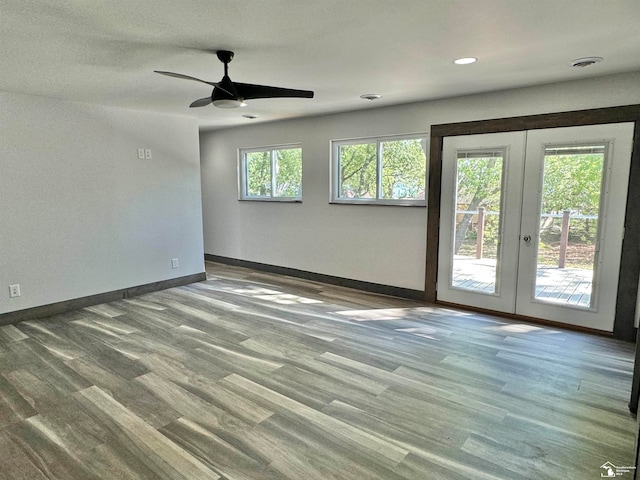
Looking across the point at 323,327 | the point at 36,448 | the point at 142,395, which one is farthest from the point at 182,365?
the point at 323,327

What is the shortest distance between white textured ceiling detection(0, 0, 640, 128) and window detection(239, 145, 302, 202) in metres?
2.09

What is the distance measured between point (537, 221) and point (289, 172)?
352 cm

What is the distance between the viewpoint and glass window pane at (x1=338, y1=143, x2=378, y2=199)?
5.11 metres

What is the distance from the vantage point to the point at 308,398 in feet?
8.48

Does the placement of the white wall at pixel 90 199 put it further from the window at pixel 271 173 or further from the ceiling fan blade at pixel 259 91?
the ceiling fan blade at pixel 259 91

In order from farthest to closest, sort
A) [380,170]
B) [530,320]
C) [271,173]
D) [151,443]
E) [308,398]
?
1. [271,173]
2. [380,170]
3. [530,320]
4. [308,398]
5. [151,443]

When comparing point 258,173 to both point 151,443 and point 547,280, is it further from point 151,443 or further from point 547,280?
point 151,443

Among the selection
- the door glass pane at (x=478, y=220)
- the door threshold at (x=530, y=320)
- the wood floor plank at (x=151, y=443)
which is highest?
the door glass pane at (x=478, y=220)

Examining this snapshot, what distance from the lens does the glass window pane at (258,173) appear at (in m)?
6.30

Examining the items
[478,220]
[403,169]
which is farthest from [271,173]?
[478,220]

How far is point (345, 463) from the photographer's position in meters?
1.98

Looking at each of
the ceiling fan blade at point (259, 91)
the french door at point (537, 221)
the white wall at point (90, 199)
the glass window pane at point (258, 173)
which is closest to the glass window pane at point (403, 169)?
the french door at point (537, 221)

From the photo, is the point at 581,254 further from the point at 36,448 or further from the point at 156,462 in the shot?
the point at 36,448

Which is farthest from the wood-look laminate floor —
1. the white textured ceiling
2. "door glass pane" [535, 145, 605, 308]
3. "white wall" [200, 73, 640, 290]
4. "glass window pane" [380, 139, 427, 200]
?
the white textured ceiling
